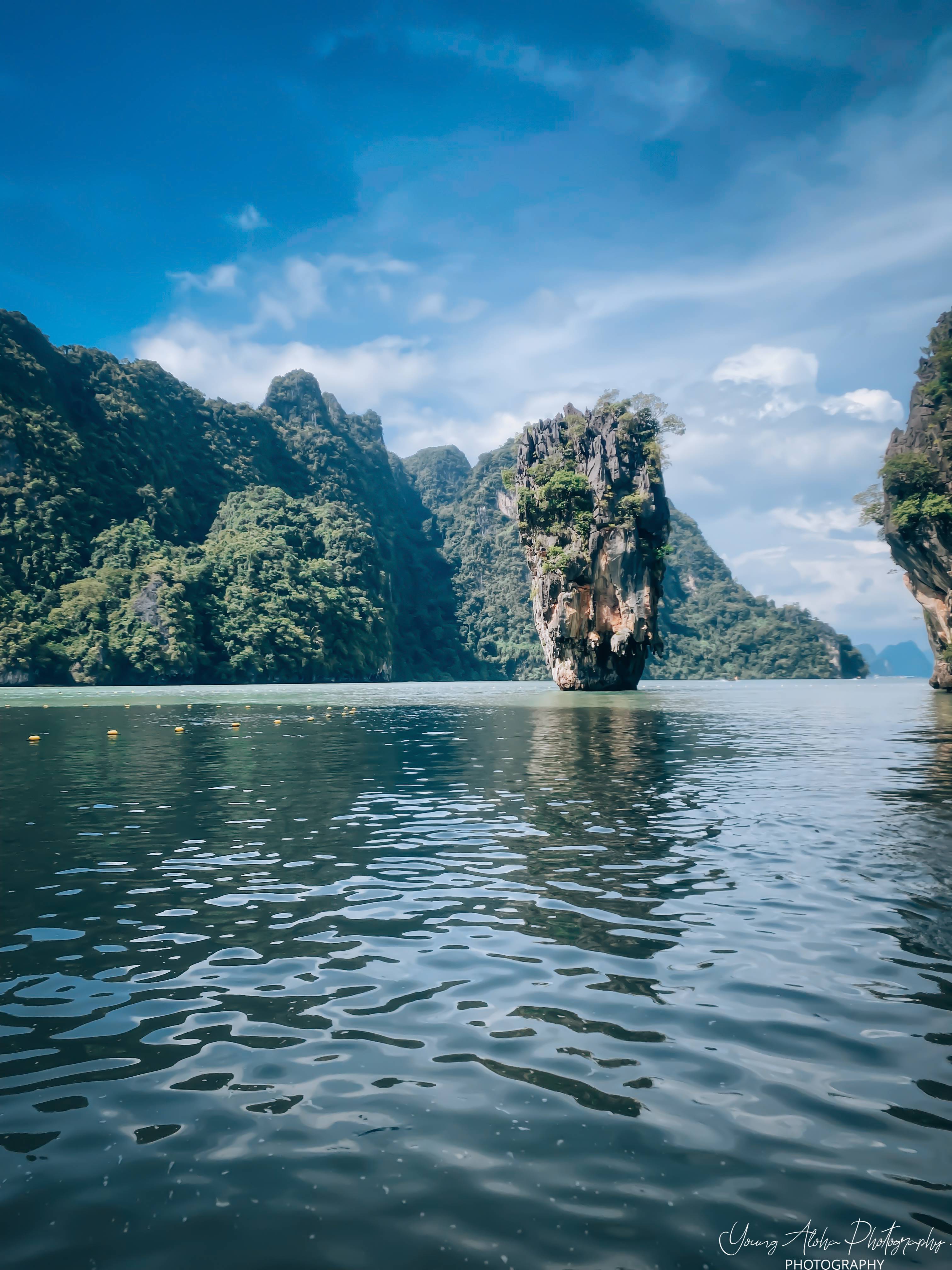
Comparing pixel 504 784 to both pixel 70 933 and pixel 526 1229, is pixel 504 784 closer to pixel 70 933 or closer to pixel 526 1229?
pixel 70 933

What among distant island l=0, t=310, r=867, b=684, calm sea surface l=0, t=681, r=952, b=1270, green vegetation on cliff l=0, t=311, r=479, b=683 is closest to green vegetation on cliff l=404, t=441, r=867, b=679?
distant island l=0, t=310, r=867, b=684

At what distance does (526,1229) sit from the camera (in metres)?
3.15

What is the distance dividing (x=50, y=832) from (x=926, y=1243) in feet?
34.7

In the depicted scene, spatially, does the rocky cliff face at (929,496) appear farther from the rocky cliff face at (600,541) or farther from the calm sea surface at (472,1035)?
the calm sea surface at (472,1035)

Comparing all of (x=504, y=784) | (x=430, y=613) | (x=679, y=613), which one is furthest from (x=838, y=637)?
(x=504, y=784)

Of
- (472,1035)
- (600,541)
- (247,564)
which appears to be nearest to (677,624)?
(247,564)

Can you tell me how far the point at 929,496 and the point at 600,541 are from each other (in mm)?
22150

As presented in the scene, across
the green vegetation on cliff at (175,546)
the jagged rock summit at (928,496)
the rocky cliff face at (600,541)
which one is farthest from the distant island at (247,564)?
the jagged rock summit at (928,496)

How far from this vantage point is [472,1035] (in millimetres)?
4805

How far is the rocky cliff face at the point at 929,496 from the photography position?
5016 cm

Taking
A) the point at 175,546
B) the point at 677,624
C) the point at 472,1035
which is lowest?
the point at 472,1035

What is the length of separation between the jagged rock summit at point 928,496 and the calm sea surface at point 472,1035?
148ft

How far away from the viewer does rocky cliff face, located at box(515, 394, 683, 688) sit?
61.8 meters

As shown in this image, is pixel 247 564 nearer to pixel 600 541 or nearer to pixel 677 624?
pixel 600 541
